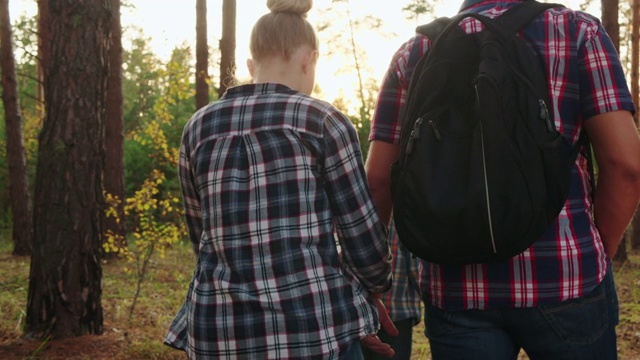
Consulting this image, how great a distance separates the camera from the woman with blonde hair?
195 cm

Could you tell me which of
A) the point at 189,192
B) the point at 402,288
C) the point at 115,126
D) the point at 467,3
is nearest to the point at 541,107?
the point at 467,3

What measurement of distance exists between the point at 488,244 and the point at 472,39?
0.54m

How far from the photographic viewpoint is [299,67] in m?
2.12

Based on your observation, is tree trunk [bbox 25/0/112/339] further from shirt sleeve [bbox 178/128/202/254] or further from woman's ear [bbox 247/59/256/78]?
woman's ear [bbox 247/59/256/78]

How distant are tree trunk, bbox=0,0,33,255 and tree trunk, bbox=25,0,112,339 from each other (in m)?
7.79

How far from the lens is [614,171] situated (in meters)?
1.96

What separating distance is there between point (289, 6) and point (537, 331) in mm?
1091

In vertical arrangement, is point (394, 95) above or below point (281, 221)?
above

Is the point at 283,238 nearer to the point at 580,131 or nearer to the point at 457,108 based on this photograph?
the point at 457,108

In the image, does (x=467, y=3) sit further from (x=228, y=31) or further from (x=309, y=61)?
(x=228, y=31)

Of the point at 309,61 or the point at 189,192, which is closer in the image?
the point at 309,61

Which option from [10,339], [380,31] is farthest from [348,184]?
[380,31]

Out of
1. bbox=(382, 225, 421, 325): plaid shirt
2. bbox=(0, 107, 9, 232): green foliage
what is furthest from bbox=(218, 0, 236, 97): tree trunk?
bbox=(0, 107, 9, 232): green foliage

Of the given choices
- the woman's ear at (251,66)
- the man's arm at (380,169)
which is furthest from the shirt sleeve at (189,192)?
the man's arm at (380,169)
